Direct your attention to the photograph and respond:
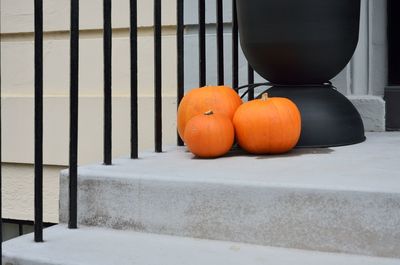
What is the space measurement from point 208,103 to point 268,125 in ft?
0.87

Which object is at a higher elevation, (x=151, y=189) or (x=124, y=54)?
(x=124, y=54)

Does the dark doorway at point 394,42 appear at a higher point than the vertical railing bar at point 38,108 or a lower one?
higher

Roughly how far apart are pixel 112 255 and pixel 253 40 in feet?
3.58

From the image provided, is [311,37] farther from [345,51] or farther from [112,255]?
[112,255]

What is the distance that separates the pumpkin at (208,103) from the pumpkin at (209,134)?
0.09m

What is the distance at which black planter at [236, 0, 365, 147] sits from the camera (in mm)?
2371

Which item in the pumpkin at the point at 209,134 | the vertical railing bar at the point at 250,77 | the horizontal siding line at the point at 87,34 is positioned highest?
the horizontal siding line at the point at 87,34

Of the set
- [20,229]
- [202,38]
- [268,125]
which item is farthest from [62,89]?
[268,125]

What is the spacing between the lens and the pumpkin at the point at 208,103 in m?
2.30

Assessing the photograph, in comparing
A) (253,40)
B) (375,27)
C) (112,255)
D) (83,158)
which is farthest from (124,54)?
(112,255)

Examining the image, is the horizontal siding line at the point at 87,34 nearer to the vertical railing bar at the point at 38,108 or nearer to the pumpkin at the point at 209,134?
the pumpkin at the point at 209,134

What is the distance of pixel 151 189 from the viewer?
189 centimetres

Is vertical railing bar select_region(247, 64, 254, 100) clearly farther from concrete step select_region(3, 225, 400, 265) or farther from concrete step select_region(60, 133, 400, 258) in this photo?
concrete step select_region(3, 225, 400, 265)

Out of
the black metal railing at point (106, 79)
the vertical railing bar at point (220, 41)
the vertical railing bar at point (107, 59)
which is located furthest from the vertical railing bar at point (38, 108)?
the vertical railing bar at point (220, 41)
